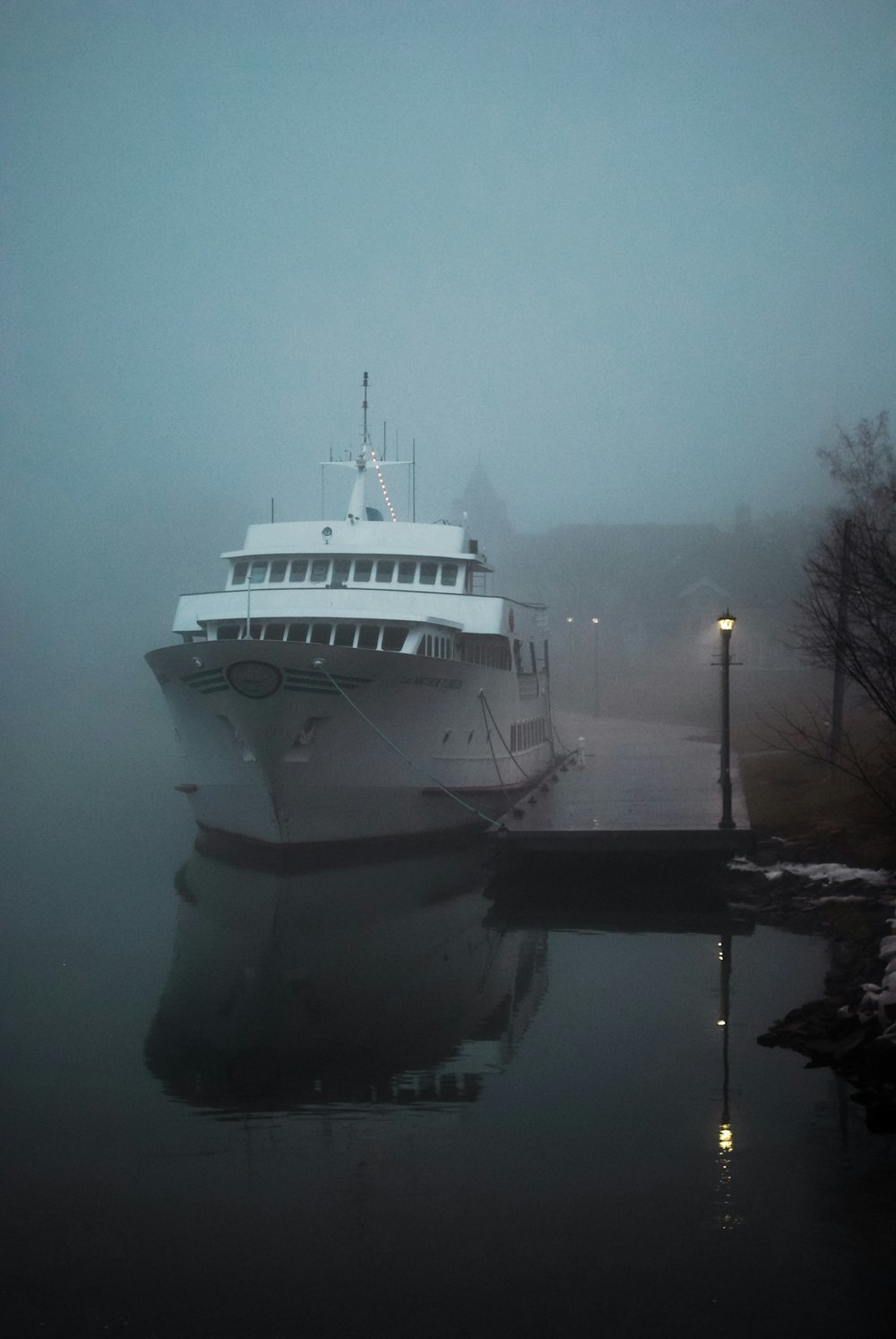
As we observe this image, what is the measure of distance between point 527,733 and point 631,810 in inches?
373

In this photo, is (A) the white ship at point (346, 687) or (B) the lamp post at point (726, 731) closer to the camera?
(B) the lamp post at point (726, 731)

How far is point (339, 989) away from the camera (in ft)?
A: 44.7

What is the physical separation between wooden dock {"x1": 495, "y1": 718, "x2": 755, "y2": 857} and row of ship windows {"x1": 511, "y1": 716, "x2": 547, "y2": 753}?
1114 millimetres

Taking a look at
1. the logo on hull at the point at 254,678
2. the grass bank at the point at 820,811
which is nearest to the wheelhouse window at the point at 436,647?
the logo on hull at the point at 254,678

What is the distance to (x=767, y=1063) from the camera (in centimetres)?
1029

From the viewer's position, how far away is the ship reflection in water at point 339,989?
33.9 ft

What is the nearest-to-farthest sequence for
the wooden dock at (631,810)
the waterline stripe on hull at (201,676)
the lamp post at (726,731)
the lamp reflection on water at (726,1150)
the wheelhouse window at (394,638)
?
1. the lamp reflection on water at (726,1150)
2. the wooden dock at (631,810)
3. the lamp post at (726,731)
4. the waterline stripe on hull at (201,676)
5. the wheelhouse window at (394,638)

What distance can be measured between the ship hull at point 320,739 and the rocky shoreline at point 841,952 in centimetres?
520

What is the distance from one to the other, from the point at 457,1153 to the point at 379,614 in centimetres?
1395

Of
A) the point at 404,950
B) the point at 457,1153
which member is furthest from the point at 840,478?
the point at 457,1153

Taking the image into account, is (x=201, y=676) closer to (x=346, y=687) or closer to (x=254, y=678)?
(x=254, y=678)

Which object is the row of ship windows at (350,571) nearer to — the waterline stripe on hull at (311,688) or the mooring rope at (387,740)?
the mooring rope at (387,740)

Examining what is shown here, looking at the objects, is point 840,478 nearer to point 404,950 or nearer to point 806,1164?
point 404,950

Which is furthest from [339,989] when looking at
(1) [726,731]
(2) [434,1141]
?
(1) [726,731]
